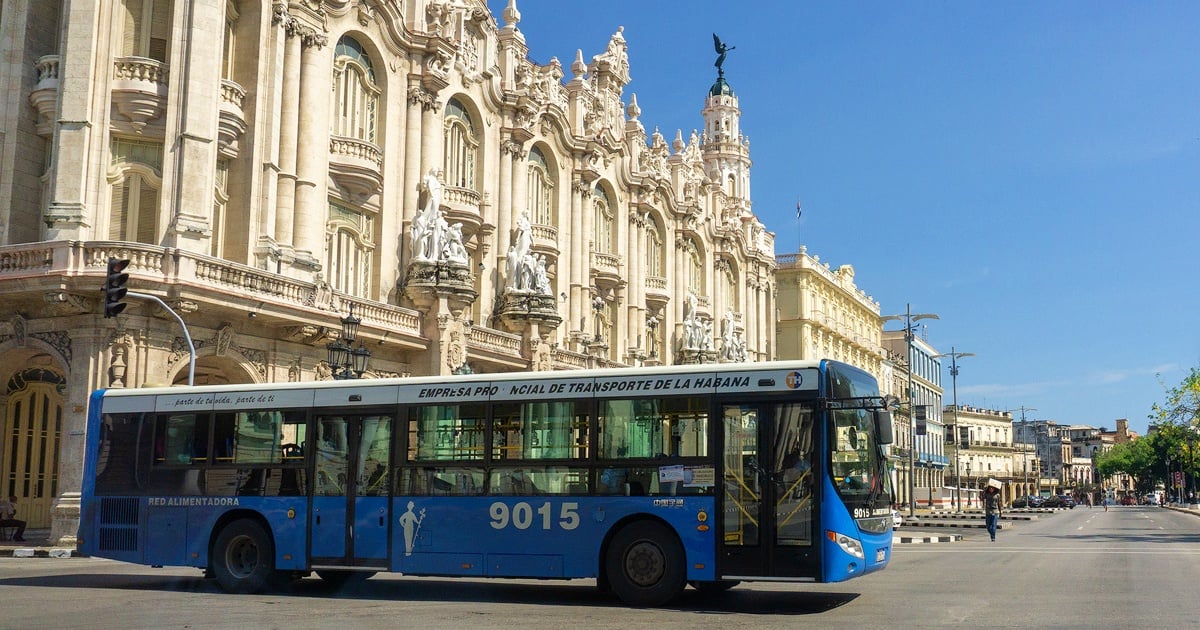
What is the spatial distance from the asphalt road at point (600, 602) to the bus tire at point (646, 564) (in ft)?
0.84

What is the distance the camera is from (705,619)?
43.1ft

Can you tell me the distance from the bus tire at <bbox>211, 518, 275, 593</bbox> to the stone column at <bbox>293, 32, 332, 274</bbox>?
15231 millimetres

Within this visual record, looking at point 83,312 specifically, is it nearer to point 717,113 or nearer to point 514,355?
point 514,355

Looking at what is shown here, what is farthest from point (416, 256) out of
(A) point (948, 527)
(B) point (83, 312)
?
(A) point (948, 527)

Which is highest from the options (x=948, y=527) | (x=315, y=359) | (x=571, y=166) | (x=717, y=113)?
(x=717, y=113)

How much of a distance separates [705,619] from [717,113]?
222 ft

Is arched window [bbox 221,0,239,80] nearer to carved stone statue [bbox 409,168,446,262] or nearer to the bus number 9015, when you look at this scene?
carved stone statue [bbox 409,168,446,262]

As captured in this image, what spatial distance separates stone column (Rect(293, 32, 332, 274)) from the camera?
105ft

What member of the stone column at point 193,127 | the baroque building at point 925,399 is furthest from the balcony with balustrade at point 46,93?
the baroque building at point 925,399

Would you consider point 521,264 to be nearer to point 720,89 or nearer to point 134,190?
point 134,190

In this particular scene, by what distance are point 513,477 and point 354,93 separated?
919 inches

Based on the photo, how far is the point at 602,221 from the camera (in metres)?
53.3

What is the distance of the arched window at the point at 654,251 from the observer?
58.4m

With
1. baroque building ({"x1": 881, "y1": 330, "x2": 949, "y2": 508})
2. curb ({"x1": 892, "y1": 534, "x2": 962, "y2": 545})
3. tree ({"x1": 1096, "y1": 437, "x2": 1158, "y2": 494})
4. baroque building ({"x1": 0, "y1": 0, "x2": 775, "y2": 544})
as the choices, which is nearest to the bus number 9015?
baroque building ({"x1": 0, "y1": 0, "x2": 775, "y2": 544})
